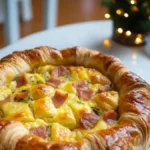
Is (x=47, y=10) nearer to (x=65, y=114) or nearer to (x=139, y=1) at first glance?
(x=139, y=1)

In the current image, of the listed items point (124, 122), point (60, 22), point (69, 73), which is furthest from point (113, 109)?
point (60, 22)

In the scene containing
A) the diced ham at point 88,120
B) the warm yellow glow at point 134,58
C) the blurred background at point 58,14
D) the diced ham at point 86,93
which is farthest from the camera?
the blurred background at point 58,14

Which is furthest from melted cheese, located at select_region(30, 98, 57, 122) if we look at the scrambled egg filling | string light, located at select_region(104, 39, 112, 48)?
string light, located at select_region(104, 39, 112, 48)

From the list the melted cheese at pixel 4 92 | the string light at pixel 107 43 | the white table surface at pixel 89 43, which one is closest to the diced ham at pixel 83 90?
the melted cheese at pixel 4 92

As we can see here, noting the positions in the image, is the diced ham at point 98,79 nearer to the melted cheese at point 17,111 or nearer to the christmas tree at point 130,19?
the melted cheese at point 17,111

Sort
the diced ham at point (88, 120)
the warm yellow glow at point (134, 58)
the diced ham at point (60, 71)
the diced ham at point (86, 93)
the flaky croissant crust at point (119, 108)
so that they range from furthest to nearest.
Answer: the warm yellow glow at point (134, 58) < the diced ham at point (60, 71) < the diced ham at point (86, 93) < the diced ham at point (88, 120) < the flaky croissant crust at point (119, 108)

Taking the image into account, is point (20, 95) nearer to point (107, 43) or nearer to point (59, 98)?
point (59, 98)
